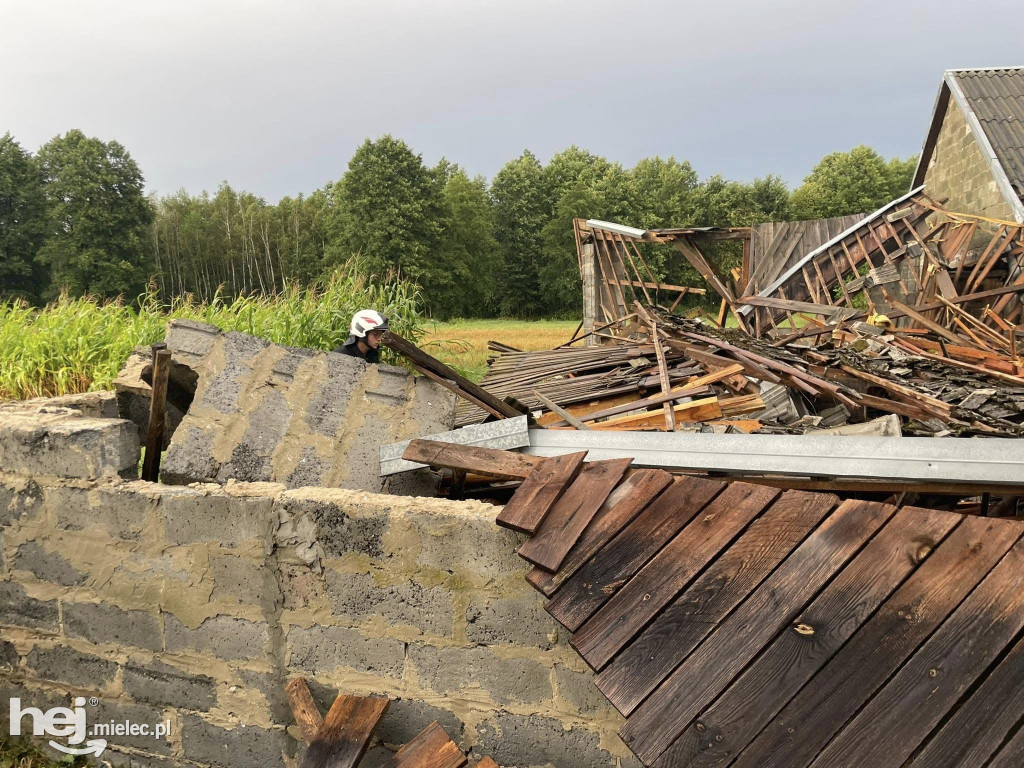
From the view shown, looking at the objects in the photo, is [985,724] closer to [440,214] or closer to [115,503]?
[115,503]

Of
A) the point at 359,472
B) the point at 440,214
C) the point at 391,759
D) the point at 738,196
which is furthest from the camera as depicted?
the point at 738,196

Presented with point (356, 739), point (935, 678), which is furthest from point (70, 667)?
point (935, 678)

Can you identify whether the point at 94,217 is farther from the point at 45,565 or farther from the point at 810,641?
the point at 810,641

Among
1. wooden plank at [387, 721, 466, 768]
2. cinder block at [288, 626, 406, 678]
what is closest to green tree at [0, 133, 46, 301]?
cinder block at [288, 626, 406, 678]

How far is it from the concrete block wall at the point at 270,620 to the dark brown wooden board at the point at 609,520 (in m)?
0.33

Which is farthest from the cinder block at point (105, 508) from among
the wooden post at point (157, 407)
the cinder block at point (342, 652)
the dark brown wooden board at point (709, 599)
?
the dark brown wooden board at point (709, 599)

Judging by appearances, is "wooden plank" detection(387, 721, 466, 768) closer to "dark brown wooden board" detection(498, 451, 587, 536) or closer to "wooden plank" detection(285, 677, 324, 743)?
"wooden plank" detection(285, 677, 324, 743)

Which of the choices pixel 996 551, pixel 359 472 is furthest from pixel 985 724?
pixel 359 472

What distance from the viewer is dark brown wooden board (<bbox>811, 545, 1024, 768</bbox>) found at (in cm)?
187

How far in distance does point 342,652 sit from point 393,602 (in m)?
0.36

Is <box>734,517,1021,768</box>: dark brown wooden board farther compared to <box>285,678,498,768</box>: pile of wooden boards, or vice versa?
<box>285,678,498,768</box>: pile of wooden boards

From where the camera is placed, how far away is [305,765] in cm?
282

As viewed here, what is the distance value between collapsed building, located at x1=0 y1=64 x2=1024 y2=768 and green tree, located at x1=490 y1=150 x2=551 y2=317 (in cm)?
4557

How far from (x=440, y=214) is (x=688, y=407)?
39476mm
